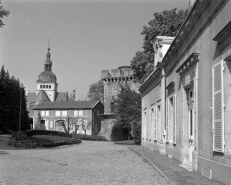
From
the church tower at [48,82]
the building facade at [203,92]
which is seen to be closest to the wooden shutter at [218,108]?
the building facade at [203,92]

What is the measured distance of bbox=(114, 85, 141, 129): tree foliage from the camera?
34494 millimetres

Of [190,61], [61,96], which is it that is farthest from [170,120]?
[61,96]

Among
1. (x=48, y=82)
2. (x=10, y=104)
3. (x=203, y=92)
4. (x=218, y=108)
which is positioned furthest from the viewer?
(x=48, y=82)

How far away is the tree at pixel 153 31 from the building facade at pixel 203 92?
1499 centimetres

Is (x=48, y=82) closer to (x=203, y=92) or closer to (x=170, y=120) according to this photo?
(x=170, y=120)

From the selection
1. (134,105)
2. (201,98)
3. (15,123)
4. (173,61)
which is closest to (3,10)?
(173,61)

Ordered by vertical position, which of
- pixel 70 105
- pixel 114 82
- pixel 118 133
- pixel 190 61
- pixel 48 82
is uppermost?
pixel 48 82

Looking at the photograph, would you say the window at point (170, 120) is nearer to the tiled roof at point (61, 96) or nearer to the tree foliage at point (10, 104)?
the tree foliage at point (10, 104)

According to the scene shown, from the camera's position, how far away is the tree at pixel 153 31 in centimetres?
2806

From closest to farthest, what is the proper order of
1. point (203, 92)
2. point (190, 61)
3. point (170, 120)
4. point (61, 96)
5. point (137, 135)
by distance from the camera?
point (203, 92) < point (190, 61) < point (170, 120) < point (137, 135) < point (61, 96)

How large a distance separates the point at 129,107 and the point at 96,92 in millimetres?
37496

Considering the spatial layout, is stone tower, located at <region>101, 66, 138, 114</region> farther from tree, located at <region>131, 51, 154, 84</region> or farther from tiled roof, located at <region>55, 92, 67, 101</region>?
tiled roof, located at <region>55, 92, 67, 101</region>

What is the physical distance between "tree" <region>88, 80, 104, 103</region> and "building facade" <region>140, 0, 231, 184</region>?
58628 mm

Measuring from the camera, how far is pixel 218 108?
262 inches
